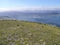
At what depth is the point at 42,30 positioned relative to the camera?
104ft

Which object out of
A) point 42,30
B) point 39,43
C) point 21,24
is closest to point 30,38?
point 39,43

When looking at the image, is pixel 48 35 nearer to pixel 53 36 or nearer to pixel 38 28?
pixel 53 36

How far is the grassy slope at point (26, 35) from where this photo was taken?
26.8 meters

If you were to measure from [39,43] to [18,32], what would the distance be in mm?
4426

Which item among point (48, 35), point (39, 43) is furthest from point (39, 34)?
point (39, 43)

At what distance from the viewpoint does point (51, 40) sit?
27469 mm

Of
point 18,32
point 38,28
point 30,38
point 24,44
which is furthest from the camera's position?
point 38,28

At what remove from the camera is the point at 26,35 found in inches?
1141

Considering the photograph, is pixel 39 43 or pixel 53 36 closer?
pixel 39 43

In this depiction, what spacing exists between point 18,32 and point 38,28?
3.78 meters

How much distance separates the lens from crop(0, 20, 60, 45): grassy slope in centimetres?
2684

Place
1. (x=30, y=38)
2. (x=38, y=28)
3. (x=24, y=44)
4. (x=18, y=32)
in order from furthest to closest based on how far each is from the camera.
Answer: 1. (x=38, y=28)
2. (x=18, y=32)
3. (x=30, y=38)
4. (x=24, y=44)

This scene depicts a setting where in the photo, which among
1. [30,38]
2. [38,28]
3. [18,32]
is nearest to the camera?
[30,38]

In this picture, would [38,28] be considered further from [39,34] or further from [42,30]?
[39,34]
